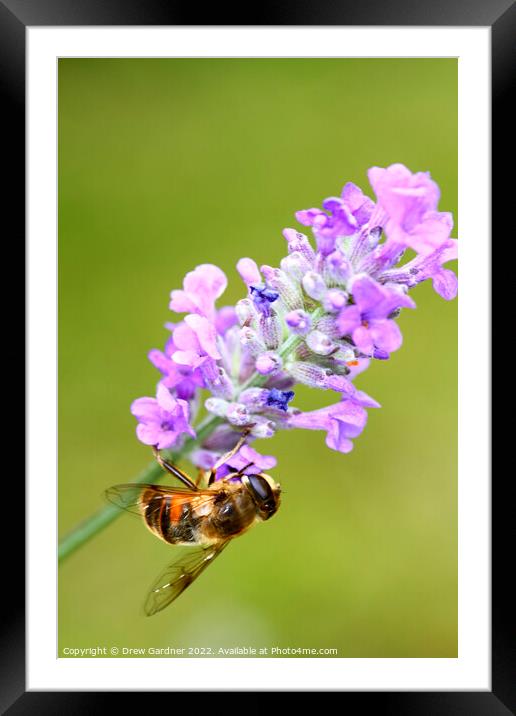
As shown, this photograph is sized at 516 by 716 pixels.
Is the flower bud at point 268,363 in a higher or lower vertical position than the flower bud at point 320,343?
lower

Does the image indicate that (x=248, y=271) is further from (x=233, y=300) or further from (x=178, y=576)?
(x=233, y=300)

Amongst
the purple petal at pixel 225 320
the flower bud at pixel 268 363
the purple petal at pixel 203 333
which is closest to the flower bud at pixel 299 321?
the flower bud at pixel 268 363

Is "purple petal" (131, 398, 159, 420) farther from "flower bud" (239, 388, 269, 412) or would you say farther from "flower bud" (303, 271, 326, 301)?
"flower bud" (303, 271, 326, 301)

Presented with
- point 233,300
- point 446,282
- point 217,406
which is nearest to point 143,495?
point 217,406

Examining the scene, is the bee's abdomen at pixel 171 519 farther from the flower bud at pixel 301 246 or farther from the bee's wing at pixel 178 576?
the flower bud at pixel 301 246

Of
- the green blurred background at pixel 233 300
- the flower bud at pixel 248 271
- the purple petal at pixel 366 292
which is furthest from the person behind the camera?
the green blurred background at pixel 233 300
